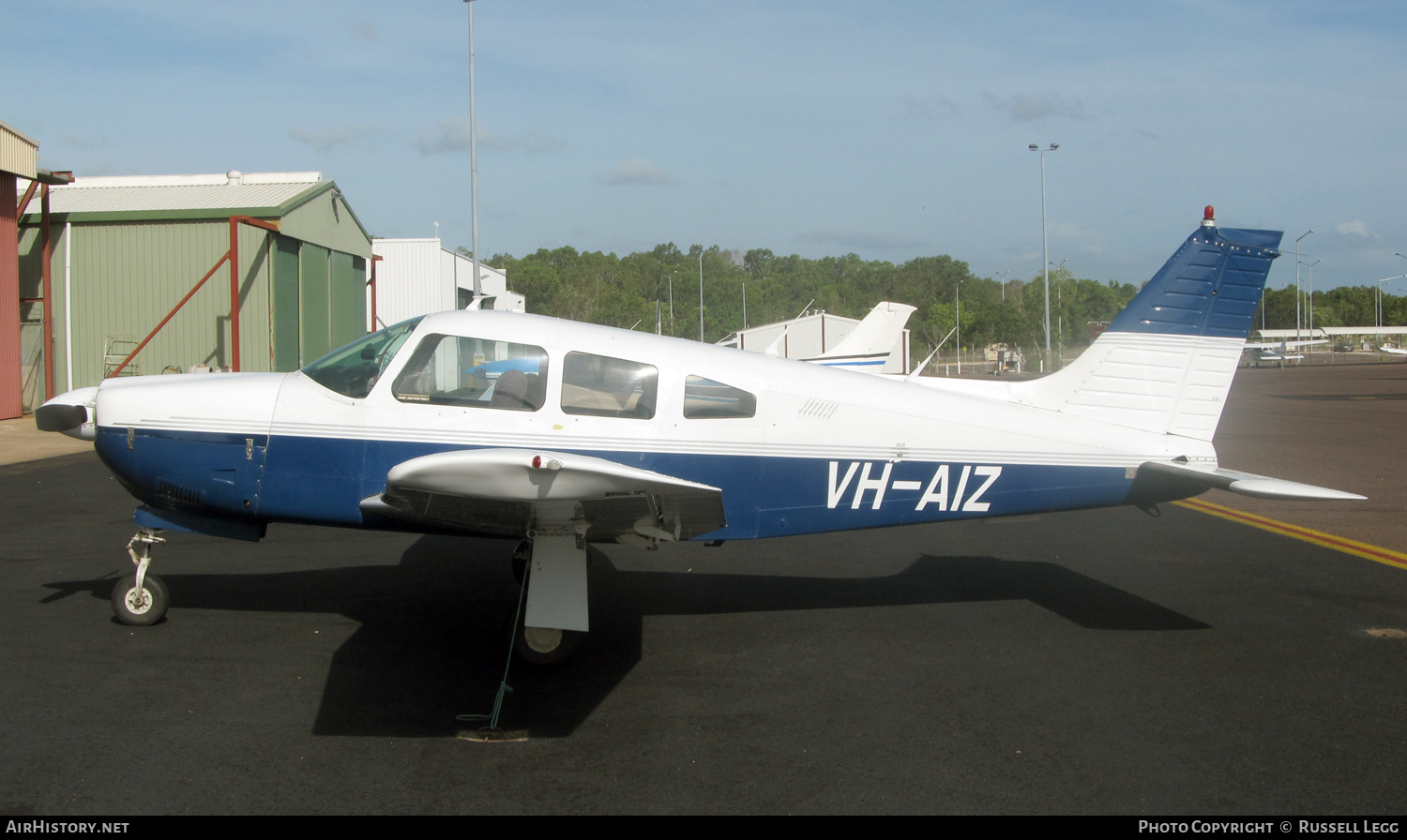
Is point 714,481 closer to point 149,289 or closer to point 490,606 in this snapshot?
point 490,606

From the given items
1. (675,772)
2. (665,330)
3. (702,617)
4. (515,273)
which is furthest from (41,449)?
(515,273)

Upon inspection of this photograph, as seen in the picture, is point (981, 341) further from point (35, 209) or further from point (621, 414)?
point (621, 414)

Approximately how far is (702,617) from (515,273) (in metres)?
93.1

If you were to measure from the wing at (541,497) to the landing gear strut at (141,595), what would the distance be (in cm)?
173

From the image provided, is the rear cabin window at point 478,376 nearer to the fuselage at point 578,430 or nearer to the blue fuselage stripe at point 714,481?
the fuselage at point 578,430

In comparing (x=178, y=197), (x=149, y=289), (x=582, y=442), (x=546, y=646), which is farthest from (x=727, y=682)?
(x=178, y=197)

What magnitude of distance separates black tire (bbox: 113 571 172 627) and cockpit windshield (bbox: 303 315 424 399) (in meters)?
1.83

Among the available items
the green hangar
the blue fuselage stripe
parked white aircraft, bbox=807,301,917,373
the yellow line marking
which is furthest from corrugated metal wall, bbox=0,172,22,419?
the yellow line marking

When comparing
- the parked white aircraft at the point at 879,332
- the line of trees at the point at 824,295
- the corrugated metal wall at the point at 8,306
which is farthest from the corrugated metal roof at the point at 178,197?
the line of trees at the point at 824,295

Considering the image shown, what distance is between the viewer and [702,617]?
6.71 meters

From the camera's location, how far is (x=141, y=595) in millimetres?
6227

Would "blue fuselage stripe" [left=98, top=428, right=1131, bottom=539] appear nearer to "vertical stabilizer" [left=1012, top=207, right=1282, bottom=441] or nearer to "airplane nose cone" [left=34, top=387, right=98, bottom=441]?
"airplane nose cone" [left=34, top=387, right=98, bottom=441]

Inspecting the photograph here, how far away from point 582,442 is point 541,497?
1.20 m

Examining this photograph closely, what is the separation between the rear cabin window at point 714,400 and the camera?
5855 millimetres
